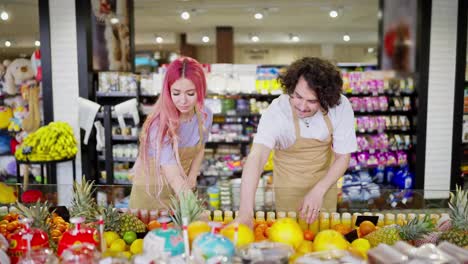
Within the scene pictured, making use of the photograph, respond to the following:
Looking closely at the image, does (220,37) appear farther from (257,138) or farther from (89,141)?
(257,138)

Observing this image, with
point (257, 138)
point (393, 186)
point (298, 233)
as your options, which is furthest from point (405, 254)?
point (393, 186)

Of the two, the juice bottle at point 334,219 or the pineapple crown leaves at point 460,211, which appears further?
the juice bottle at point 334,219

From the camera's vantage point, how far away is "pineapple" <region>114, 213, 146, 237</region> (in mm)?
1908

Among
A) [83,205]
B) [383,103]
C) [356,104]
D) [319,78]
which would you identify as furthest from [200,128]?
[383,103]

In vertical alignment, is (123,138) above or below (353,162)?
above

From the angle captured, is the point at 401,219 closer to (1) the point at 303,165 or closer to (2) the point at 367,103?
(1) the point at 303,165

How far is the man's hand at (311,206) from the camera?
7.04 ft

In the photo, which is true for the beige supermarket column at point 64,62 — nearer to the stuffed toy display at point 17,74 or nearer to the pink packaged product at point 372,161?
the stuffed toy display at point 17,74

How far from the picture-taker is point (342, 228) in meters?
2.02

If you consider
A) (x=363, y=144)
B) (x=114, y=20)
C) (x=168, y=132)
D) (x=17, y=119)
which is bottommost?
(x=363, y=144)

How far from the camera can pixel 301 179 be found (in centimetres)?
286

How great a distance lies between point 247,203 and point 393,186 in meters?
5.14

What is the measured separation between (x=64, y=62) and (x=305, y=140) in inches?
169

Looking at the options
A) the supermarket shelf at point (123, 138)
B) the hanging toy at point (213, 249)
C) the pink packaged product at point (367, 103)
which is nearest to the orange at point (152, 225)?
the hanging toy at point (213, 249)
